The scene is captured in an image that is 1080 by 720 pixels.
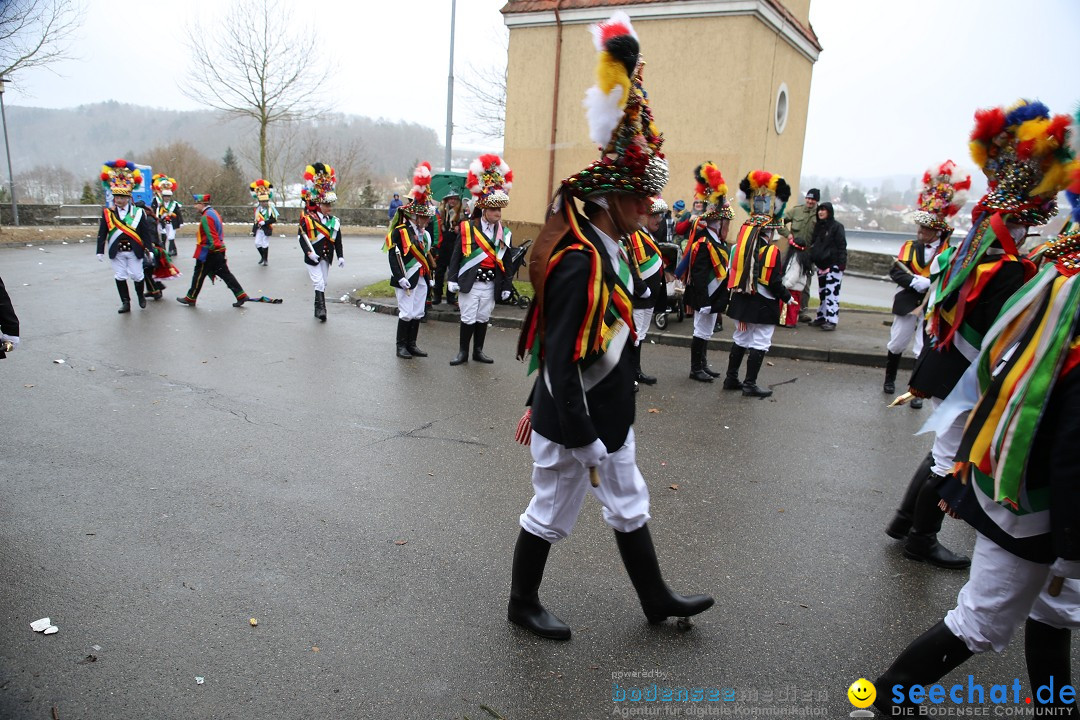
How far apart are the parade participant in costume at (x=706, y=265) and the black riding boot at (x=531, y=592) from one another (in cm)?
549

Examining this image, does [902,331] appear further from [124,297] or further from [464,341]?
[124,297]

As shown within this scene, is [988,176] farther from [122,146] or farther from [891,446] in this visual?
[122,146]

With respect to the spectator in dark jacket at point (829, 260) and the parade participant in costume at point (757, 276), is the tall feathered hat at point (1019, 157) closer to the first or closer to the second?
the parade participant in costume at point (757, 276)

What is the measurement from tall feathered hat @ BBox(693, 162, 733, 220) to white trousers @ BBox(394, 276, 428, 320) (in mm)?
3467

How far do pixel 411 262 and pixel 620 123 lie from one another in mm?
6319

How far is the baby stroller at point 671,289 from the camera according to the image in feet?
33.8

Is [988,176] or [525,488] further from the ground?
[988,176]

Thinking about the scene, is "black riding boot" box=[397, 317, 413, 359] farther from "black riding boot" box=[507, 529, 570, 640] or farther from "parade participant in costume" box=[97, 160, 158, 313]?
"black riding boot" box=[507, 529, 570, 640]

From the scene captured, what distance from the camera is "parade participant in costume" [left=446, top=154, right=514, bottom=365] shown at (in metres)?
8.44

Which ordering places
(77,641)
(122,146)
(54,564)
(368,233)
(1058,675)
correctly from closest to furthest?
(1058,675), (77,641), (54,564), (368,233), (122,146)

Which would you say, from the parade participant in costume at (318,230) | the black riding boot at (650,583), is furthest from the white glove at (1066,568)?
the parade participant in costume at (318,230)

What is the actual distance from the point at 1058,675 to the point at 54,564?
4.40 metres

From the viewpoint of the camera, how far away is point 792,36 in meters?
14.1

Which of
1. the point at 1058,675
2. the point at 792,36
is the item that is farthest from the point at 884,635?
the point at 792,36
